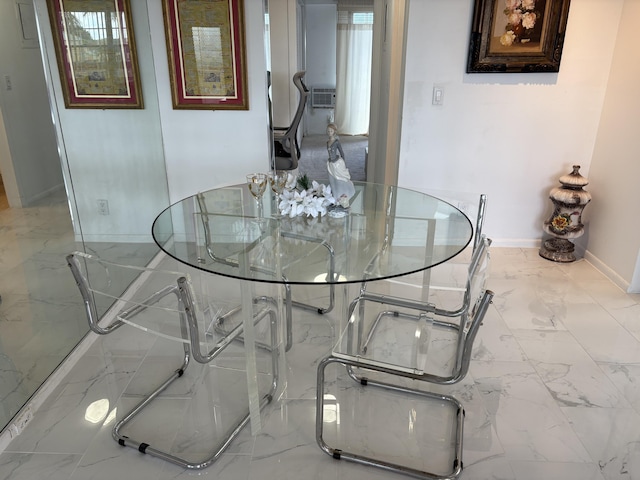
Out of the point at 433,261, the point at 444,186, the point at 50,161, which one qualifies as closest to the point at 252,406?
the point at 433,261

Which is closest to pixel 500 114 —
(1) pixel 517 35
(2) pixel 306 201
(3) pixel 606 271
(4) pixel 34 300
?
(1) pixel 517 35

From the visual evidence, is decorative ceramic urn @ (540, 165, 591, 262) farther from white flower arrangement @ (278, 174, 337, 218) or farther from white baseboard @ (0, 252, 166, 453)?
white baseboard @ (0, 252, 166, 453)

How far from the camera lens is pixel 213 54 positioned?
3.05 meters

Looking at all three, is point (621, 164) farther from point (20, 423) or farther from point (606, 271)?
point (20, 423)

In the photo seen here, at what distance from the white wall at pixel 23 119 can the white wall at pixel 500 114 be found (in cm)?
205

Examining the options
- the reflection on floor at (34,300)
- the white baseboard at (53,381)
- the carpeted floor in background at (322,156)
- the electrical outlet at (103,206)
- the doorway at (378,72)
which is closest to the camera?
the white baseboard at (53,381)

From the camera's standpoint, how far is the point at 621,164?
293cm

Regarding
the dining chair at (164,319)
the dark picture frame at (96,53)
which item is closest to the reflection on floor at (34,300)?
the dining chair at (164,319)

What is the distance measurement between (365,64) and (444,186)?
5.53 meters

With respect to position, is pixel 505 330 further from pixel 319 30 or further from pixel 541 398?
pixel 319 30

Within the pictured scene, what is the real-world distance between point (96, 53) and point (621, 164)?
3.16 meters

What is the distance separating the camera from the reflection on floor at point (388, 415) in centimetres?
165

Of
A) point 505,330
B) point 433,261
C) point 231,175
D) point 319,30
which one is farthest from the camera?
point 319,30

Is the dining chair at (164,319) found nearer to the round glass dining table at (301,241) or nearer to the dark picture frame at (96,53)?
the round glass dining table at (301,241)
